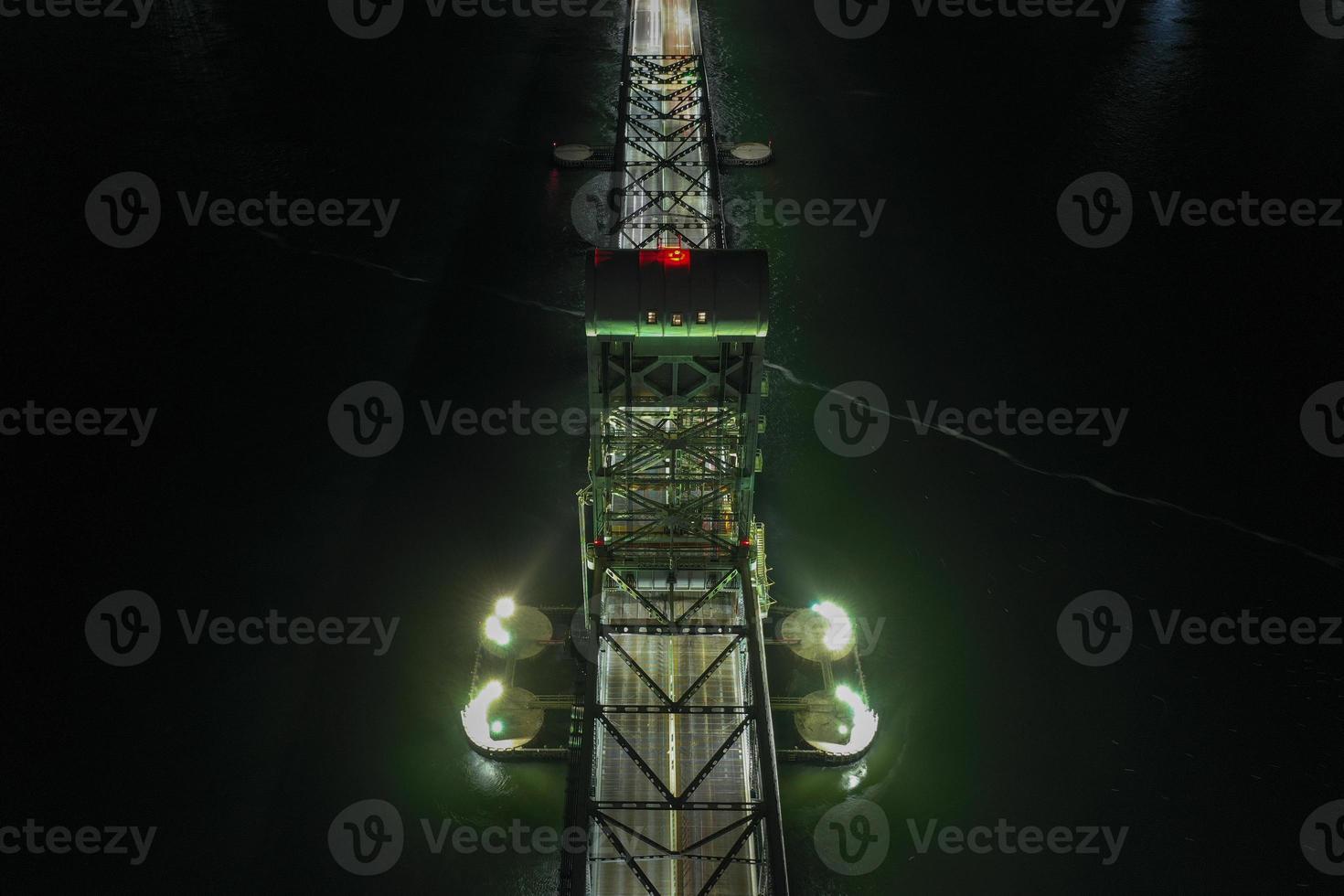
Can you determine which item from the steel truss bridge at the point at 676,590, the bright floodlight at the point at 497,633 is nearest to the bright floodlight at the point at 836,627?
the steel truss bridge at the point at 676,590

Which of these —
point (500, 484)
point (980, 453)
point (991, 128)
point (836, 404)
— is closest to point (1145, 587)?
point (980, 453)

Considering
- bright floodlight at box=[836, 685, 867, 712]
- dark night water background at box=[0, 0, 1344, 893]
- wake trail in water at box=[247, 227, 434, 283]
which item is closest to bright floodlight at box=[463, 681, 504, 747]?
dark night water background at box=[0, 0, 1344, 893]

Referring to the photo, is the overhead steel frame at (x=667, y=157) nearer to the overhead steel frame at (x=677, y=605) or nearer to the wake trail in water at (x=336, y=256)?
the overhead steel frame at (x=677, y=605)

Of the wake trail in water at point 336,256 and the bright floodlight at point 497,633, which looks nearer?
the bright floodlight at point 497,633

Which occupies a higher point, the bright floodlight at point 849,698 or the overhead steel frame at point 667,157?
the overhead steel frame at point 667,157

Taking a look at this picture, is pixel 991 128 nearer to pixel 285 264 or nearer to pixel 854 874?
pixel 285 264

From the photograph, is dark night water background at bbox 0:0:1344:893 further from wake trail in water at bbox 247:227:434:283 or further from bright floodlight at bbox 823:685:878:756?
bright floodlight at bbox 823:685:878:756

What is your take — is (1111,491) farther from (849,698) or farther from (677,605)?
(677,605)
